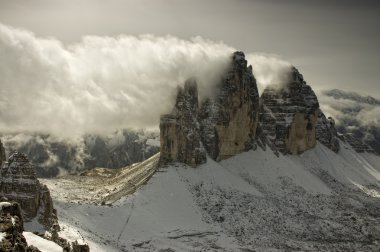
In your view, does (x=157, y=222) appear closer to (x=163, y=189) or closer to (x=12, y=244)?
(x=163, y=189)

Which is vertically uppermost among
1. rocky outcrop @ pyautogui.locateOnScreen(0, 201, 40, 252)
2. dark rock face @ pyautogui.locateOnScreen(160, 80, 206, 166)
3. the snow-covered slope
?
dark rock face @ pyautogui.locateOnScreen(160, 80, 206, 166)

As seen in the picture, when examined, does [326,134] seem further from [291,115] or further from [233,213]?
[233,213]

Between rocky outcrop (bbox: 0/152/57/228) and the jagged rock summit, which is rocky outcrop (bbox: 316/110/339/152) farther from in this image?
rocky outcrop (bbox: 0/152/57/228)

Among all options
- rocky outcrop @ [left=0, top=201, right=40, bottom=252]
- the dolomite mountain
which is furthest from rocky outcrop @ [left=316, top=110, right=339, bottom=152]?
rocky outcrop @ [left=0, top=201, right=40, bottom=252]

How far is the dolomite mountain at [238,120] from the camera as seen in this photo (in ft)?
383

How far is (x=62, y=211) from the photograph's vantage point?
8706cm

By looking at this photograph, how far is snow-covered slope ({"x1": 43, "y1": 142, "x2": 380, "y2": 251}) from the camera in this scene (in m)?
89.4

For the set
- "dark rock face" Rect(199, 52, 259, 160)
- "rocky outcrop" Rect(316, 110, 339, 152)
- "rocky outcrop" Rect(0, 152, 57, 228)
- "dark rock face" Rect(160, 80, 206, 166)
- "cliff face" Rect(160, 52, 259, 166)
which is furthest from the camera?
"rocky outcrop" Rect(316, 110, 339, 152)

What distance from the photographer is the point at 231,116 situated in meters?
130

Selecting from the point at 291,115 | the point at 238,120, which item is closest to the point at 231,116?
the point at 238,120

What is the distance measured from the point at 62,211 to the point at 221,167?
4318 centimetres

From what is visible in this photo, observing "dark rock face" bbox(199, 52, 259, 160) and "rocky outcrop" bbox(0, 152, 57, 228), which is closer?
"rocky outcrop" bbox(0, 152, 57, 228)

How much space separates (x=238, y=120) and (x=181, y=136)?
66.5ft

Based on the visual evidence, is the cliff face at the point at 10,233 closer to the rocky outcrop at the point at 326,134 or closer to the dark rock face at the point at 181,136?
the dark rock face at the point at 181,136
